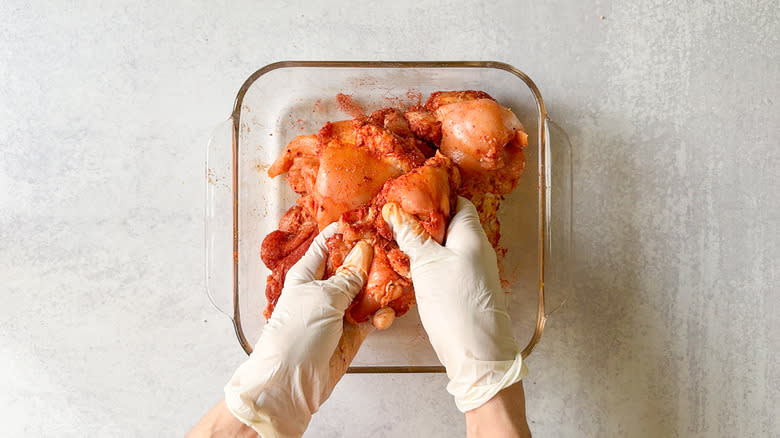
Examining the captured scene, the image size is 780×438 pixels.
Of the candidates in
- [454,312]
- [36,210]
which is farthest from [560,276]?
[36,210]

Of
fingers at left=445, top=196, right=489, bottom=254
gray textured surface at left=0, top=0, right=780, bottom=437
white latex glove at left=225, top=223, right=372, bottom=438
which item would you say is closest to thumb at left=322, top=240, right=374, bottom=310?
white latex glove at left=225, top=223, right=372, bottom=438

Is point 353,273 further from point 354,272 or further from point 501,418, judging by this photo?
point 501,418

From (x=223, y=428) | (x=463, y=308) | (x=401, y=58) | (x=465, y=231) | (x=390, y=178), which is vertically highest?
(x=401, y=58)

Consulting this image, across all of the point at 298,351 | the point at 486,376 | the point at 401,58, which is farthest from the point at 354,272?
the point at 401,58

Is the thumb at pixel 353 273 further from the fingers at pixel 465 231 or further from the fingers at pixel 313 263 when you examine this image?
the fingers at pixel 465 231

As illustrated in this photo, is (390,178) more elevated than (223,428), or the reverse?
(390,178)
